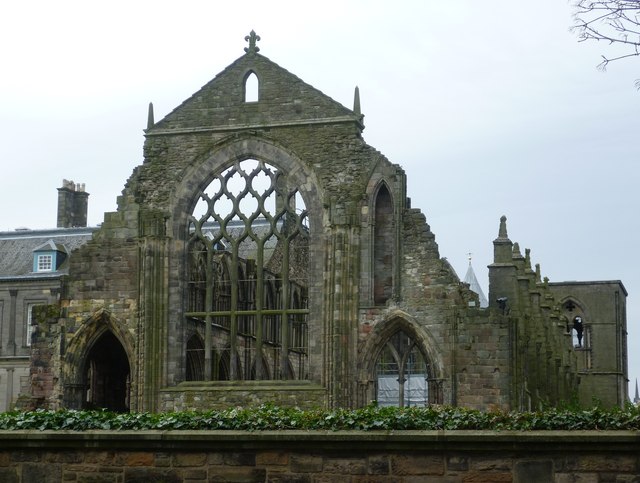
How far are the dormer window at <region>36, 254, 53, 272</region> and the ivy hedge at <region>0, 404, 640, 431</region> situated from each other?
44.2m

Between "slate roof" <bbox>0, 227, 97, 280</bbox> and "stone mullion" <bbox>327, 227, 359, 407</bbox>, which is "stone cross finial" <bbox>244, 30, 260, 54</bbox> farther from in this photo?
"slate roof" <bbox>0, 227, 97, 280</bbox>

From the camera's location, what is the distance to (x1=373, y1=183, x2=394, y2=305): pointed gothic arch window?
101 feet

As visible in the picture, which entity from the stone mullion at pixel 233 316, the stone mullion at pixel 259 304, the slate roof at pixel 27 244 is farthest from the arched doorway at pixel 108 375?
the slate roof at pixel 27 244

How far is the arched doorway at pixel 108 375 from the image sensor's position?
110ft

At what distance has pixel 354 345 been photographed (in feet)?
100

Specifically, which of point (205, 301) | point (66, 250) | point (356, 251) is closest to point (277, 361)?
point (205, 301)

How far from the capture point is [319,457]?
631 inches

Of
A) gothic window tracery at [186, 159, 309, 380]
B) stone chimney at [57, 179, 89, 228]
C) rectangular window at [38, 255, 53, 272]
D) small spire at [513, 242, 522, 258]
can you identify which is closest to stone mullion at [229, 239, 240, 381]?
gothic window tracery at [186, 159, 309, 380]

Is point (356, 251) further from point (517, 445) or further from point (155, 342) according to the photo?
point (517, 445)

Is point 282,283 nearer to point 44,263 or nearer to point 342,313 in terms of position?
point 342,313

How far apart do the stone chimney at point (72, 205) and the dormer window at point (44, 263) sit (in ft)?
10.4

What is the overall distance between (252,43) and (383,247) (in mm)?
6200

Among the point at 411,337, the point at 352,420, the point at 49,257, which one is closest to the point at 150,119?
the point at 411,337

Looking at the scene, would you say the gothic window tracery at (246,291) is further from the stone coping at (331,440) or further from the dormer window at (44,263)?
the dormer window at (44,263)
